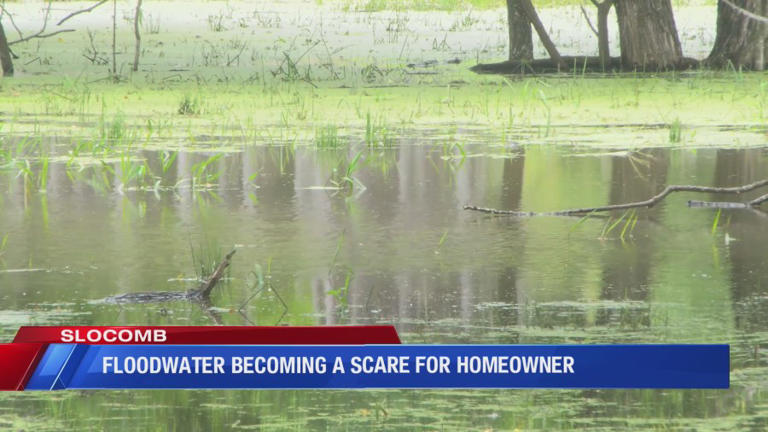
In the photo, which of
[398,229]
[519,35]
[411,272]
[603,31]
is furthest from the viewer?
[519,35]

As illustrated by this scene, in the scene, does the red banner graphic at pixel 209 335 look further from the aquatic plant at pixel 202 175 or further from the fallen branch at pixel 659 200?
the aquatic plant at pixel 202 175

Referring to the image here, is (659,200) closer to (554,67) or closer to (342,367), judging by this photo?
(342,367)

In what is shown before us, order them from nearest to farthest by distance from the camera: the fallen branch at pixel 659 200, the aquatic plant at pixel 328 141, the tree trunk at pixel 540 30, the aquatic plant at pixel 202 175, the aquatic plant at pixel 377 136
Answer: the fallen branch at pixel 659 200 → the aquatic plant at pixel 202 175 → the aquatic plant at pixel 328 141 → the aquatic plant at pixel 377 136 → the tree trunk at pixel 540 30

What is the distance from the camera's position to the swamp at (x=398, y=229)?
130 inches

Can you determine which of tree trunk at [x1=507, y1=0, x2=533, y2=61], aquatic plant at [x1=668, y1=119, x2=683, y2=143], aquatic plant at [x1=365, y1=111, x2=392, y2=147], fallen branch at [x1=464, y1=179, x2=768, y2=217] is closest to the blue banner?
fallen branch at [x1=464, y1=179, x2=768, y2=217]

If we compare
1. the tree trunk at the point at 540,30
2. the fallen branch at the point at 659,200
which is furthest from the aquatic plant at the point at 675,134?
the tree trunk at the point at 540,30

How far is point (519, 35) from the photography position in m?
15.3

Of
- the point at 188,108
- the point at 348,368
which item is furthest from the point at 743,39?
the point at 348,368

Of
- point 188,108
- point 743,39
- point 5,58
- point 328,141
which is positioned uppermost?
point 743,39

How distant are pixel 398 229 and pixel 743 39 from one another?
379 inches

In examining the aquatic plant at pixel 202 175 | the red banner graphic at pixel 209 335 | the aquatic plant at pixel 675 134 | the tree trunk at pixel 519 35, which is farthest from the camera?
the tree trunk at pixel 519 35

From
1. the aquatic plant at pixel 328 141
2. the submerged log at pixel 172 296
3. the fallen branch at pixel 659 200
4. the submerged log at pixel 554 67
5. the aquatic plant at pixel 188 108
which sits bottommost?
the submerged log at pixel 172 296

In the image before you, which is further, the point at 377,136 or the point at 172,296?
the point at 377,136

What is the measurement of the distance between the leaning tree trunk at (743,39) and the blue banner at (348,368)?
37.7 ft
